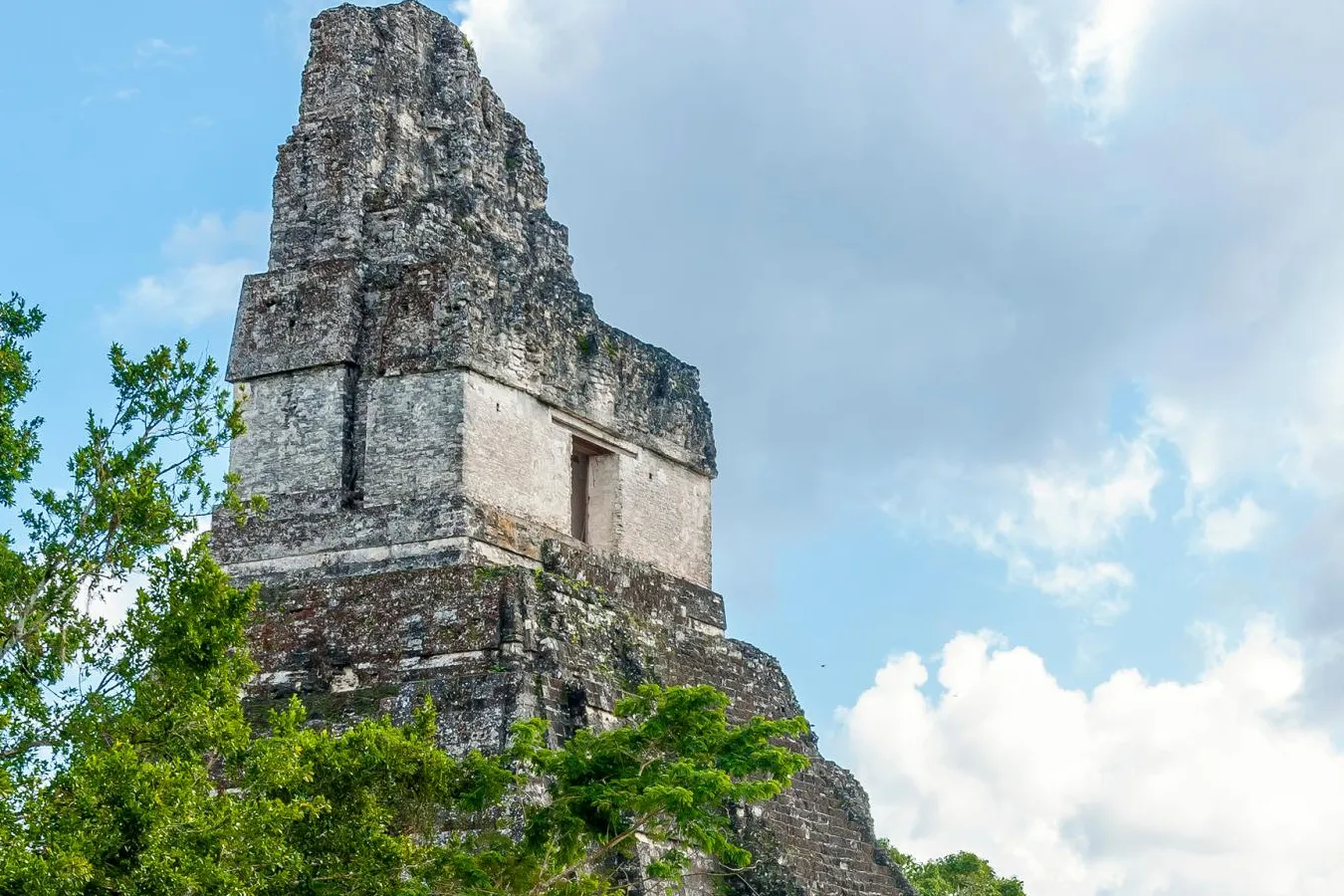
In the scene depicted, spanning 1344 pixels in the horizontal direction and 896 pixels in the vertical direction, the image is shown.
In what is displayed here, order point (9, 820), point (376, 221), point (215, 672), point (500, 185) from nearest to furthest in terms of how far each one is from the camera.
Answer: point (9, 820) < point (215, 672) < point (376, 221) < point (500, 185)

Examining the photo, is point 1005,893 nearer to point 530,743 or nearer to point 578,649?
point 578,649

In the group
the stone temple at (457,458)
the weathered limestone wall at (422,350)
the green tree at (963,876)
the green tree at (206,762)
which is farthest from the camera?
the green tree at (963,876)

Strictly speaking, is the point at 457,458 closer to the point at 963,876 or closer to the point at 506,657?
the point at 506,657

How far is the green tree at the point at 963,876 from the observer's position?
19.6m

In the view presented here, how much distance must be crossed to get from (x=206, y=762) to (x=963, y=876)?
11.9m

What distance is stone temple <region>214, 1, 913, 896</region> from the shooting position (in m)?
12.6

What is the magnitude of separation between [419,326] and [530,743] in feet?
13.2

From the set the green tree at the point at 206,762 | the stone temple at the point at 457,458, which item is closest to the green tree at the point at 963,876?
the stone temple at the point at 457,458

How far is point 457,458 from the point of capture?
1327cm

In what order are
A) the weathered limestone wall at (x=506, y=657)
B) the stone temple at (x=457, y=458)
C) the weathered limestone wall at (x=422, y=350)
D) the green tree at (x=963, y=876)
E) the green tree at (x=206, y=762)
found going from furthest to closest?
the green tree at (x=963, y=876), the weathered limestone wall at (x=422, y=350), the stone temple at (x=457, y=458), the weathered limestone wall at (x=506, y=657), the green tree at (x=206, y=762)

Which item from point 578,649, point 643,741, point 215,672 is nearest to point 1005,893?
point 578,649

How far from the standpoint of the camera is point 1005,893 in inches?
779

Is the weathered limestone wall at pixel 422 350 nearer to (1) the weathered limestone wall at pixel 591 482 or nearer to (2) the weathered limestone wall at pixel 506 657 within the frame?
(1) the weathered limestone wall at pixel 591 482

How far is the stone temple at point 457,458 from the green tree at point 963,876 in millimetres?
4931
